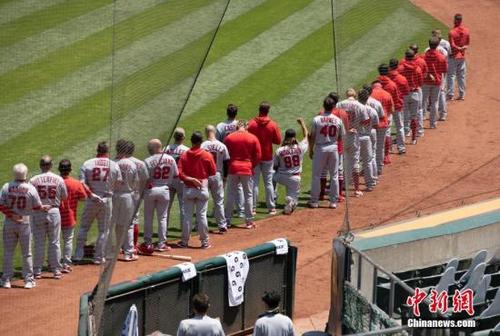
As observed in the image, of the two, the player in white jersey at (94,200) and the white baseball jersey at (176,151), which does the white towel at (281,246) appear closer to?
the player in white jersey at (94,200)

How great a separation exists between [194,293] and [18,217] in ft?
8.09

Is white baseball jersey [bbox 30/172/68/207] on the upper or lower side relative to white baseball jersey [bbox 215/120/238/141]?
lower

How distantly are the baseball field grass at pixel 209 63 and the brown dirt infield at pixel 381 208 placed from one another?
0.94 m

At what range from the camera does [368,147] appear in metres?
16.6

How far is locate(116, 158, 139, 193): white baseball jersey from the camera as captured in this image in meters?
9.86

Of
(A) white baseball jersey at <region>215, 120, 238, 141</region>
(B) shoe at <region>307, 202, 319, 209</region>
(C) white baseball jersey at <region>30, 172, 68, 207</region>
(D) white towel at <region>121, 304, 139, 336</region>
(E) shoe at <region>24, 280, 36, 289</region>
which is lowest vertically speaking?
(E) shoe at <region>24, 280, 36, 289</region>

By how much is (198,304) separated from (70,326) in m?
2.48

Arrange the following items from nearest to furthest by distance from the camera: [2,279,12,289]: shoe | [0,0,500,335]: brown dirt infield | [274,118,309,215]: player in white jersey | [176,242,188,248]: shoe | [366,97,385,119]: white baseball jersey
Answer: [0,0,500,335]: brown dirt infield, [2,279,12,289]: shoe, [176,242,188,248]: shoe, [274,118,309,215]: player in white jersey, [366,97,385,119]: white baseball jersey

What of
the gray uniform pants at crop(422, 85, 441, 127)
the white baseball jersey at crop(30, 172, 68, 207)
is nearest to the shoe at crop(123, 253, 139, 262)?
the white baseball jersey at crop(30, 172, 68, 207)

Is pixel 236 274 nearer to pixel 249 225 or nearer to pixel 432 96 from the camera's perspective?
pixel 249 225

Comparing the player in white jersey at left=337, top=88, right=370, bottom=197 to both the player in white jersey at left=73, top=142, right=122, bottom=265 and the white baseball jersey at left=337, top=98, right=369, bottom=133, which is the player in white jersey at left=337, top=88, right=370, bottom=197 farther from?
→ the player in white jersey at left=73, top=142, right=122, bottom=265

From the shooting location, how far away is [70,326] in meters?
12.8

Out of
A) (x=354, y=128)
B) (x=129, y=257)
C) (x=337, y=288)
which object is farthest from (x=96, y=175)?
(x=354, y=128)

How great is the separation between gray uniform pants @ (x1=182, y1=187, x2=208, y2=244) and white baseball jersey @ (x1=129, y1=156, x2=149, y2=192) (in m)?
4.68
